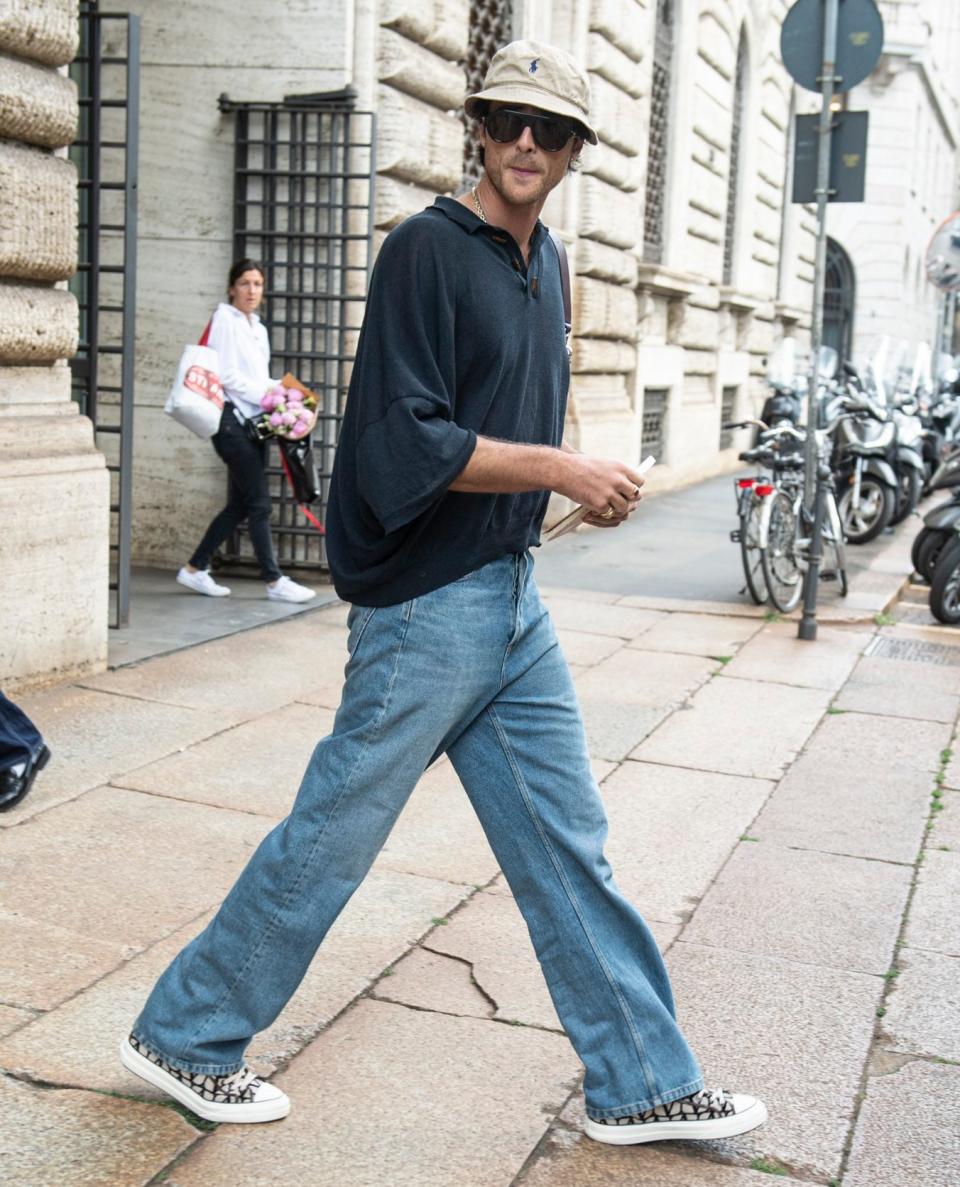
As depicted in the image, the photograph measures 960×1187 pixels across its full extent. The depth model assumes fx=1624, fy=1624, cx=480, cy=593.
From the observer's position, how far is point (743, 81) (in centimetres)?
1902

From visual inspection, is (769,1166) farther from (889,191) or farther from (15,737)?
(889,191)

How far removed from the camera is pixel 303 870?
2641mm

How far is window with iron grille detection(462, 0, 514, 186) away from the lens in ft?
35.6

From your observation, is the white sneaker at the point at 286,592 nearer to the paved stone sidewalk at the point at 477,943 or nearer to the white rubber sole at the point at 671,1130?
the paved stone sidewalk at the point at 477,943

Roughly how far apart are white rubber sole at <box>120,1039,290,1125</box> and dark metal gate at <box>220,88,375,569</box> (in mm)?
6112

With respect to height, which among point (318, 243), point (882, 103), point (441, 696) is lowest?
point (441, 696)

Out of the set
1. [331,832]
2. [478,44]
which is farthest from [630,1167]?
[478,44]

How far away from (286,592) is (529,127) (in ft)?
19.1

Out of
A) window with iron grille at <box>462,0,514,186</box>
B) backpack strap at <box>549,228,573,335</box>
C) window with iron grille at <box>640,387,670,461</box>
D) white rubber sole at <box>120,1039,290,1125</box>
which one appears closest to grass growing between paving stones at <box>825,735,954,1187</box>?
white rubber sole at <box>120,1039,290,1125</box>

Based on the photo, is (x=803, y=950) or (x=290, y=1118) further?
(x=803, y=950)

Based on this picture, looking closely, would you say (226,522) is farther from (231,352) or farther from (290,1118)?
(290,1118)

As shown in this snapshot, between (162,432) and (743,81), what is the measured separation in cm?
1233

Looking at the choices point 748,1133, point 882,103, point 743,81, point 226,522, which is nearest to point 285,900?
point 748,1133

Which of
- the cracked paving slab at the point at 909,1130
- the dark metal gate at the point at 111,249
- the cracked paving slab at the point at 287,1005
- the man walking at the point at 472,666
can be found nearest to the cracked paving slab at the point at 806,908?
the cracked paving slab at the point at 909,1130
